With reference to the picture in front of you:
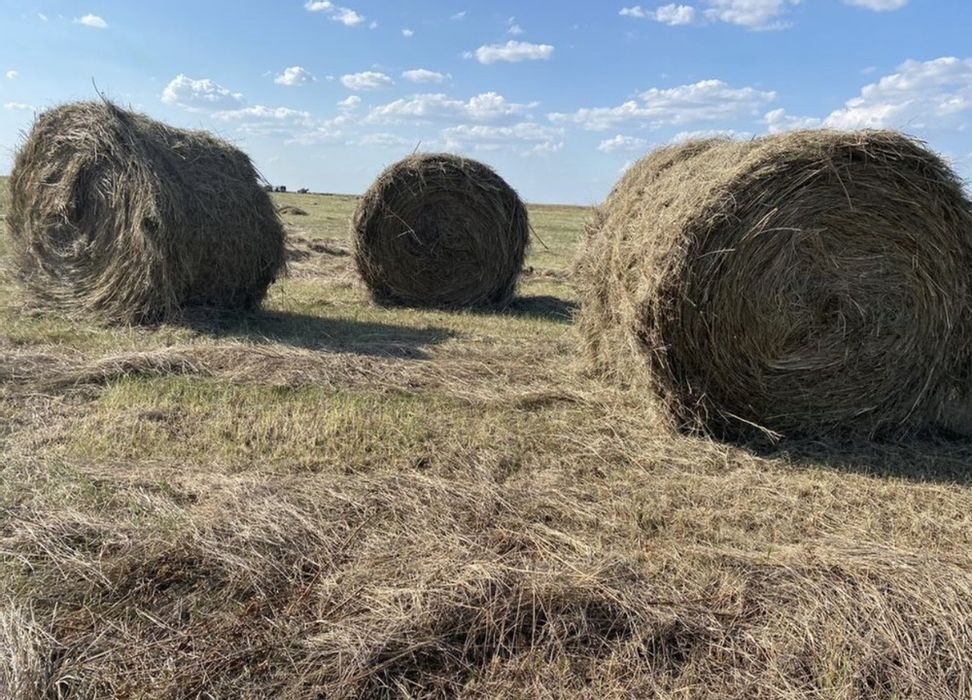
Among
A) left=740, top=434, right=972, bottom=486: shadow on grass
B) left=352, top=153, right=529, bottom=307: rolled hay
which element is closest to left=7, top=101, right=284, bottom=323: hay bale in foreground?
left=352, top=153, right=529, bottom=307: rolled hay

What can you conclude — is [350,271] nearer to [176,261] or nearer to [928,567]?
[176,261]

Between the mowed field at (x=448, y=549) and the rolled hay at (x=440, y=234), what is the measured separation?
5.28m

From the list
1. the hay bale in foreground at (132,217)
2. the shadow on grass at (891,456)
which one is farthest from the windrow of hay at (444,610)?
the hay bale in foreground at (132,217)

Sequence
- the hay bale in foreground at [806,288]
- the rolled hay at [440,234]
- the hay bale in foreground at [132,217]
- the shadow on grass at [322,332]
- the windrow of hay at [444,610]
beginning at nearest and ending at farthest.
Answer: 1. the windrow of hay at [444,610]
2. the hay bale in foreground at [806,288]
3. the shadow on grass at [322,332]
4. the hay bale in foreground at [132,217]
5. the rolled hay at [440,234]

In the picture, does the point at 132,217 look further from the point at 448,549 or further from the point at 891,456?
the point at 891,456

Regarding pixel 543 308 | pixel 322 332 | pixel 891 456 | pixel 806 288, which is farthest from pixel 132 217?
pixel 891 456

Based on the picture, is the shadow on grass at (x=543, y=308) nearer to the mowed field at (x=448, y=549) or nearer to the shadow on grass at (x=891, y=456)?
the mowed field at (x=448, y=549)

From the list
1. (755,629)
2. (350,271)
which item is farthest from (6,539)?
(350,271)

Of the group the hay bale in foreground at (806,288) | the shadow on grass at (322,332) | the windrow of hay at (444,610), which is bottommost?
the windrow of hay at (444,610)

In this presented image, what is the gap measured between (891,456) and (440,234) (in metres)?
7.05

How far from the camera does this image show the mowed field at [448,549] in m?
2.63

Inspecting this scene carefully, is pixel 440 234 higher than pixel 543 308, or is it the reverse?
pixel 440 234

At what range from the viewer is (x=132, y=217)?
801 centimetres

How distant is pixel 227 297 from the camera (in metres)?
8.88
